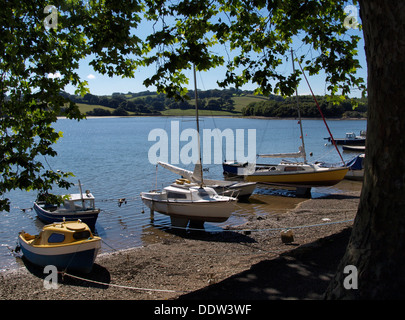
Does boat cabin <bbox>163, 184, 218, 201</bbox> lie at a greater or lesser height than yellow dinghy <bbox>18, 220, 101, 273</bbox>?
greater

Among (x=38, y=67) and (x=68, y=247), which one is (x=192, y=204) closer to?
(x=68, y=247)

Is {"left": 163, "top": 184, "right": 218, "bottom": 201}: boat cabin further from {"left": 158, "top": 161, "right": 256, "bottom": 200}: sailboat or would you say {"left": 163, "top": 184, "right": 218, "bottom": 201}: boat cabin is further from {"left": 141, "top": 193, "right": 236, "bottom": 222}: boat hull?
{"left": 158, "top": 161, "right": 256, "bottom": 200}: sailboat

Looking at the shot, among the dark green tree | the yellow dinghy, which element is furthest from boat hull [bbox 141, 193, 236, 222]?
the dark green tree

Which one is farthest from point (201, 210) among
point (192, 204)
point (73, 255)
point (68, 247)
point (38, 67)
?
point (38, 67)

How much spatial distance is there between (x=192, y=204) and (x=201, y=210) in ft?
2.00

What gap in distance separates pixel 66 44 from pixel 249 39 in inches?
244

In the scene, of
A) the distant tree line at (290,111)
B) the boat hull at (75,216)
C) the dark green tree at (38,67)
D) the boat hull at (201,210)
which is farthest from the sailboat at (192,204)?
the distant tree line at (290,111)

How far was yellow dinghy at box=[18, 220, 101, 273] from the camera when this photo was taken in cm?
1376

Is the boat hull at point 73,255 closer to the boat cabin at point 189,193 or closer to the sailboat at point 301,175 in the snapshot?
the boat cabin at point 189,193

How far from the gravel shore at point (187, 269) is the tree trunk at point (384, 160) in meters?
2.34

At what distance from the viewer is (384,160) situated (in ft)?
16.9

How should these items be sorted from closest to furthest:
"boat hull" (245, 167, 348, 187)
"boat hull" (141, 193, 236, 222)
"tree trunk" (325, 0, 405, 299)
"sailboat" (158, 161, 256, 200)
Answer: "tree trunk" (325, 0, 405, 299), "boat hull" (141, 193, 236, 222), "sailboat" (158, 161, 256, 200), "boat hull" (245, 167, 348, 187)

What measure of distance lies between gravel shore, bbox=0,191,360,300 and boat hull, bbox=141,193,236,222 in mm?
938

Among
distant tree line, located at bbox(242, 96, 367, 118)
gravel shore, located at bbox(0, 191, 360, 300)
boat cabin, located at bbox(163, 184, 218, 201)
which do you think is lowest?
gravel shore, located at bbox(0, 191, 360, 300)
